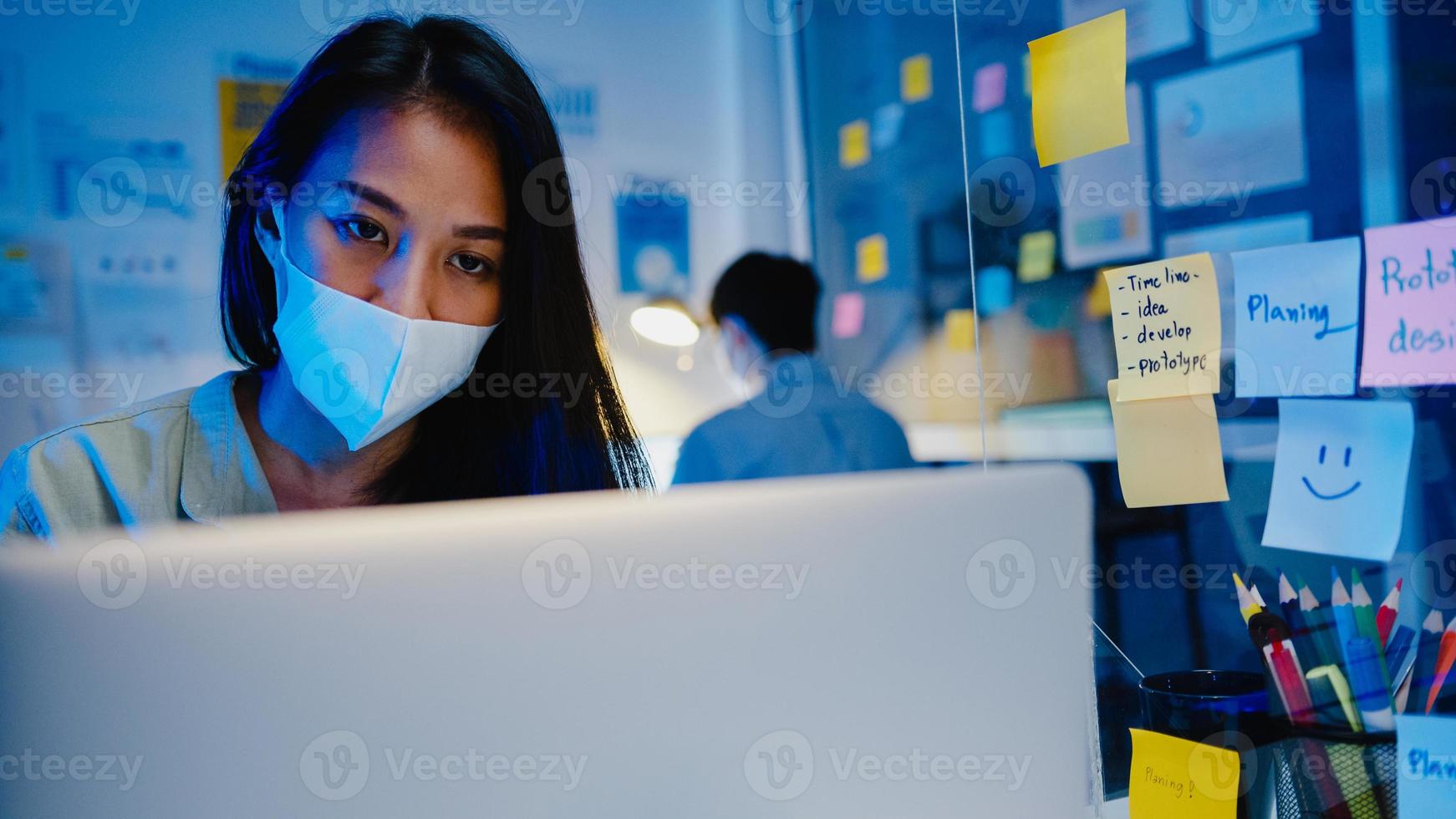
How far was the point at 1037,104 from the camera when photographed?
114 centimetres

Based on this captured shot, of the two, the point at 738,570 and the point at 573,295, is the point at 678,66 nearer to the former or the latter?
the point at 573,295

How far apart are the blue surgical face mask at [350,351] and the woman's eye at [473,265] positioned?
0.09 meters

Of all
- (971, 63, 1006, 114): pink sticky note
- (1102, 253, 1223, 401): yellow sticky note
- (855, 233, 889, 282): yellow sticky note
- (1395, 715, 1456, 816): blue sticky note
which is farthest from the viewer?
(855, 233, 889, 282): yellow sticky note

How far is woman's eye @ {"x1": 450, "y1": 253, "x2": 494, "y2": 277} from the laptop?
869mm

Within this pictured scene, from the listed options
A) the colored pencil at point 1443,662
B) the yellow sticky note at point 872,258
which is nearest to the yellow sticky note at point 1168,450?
the colored pencil at point 1443,662

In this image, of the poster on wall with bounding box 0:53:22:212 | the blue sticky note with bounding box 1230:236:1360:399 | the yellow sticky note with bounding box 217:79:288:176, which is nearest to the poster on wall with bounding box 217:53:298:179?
the yellow sticky note with bounding box 217:79:288:176

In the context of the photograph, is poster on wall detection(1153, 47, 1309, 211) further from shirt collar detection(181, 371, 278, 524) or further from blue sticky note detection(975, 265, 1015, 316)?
shirt collar detection(181, 371, 278, 524)

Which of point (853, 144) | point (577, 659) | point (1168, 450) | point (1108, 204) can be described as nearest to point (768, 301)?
point (853, 144)

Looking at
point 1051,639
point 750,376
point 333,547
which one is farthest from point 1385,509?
point 750,376

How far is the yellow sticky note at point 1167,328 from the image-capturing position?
3.16ft

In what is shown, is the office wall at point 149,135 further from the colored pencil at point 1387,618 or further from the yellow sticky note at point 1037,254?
the colored pencil at point 1387,618

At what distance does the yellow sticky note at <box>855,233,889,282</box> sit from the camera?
8.54ft

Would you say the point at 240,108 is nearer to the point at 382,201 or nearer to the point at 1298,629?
the point at 382,201

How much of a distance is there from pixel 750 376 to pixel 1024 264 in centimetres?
79
